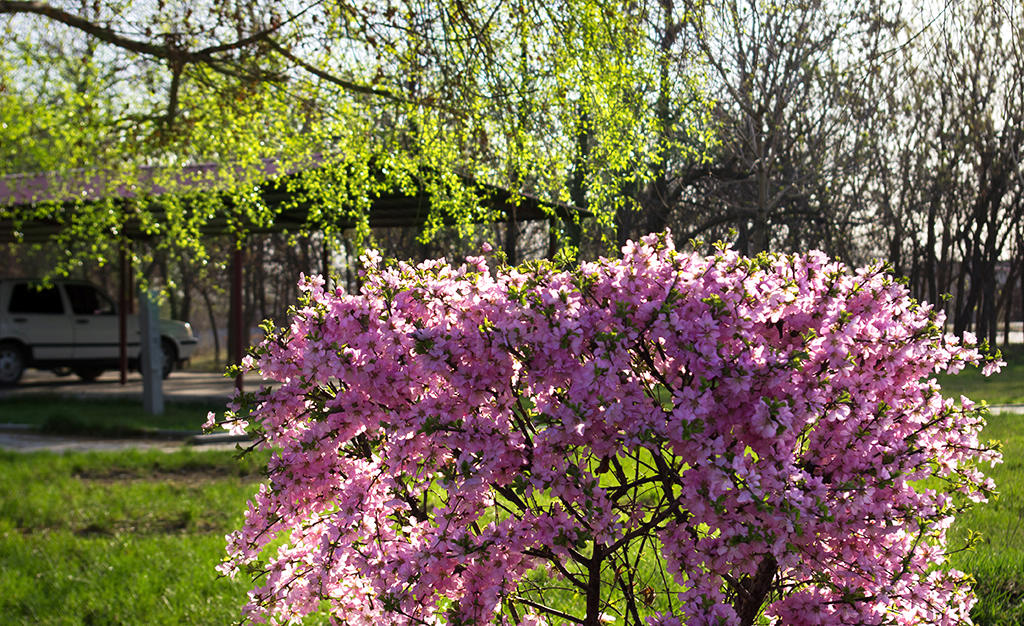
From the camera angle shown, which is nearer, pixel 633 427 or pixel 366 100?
pixel 633 427

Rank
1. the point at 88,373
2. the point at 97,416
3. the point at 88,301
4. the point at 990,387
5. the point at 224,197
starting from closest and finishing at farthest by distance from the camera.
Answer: the point at 224,197 → the point at 97,416 → the point at 990,387 → the point at 88,301 → the point at 88,373

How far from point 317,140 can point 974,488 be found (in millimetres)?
7282

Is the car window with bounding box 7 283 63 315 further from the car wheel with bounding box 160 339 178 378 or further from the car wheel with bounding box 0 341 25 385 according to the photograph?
the car wheel with bounding box 160 339 178 378

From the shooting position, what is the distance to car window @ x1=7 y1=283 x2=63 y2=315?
55.2 feet

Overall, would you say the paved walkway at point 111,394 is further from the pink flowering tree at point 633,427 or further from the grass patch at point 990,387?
the grass patch at point 990,387

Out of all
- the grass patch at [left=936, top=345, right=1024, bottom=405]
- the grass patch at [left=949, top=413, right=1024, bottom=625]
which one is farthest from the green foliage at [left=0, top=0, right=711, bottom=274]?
the grass patch at [left=936, top=345, right=1024, bottom=405]

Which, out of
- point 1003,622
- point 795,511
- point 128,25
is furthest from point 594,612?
point 128,25

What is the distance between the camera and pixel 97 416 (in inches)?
488

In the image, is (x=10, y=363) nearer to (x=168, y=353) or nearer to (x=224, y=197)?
(x=168, y=353)

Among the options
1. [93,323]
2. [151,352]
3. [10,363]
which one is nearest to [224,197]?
[151,352]

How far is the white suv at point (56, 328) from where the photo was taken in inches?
661

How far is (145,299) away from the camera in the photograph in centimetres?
1274

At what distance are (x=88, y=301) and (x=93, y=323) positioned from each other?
47 cm

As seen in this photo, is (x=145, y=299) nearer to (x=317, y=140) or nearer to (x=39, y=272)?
(x=317, y=140)
